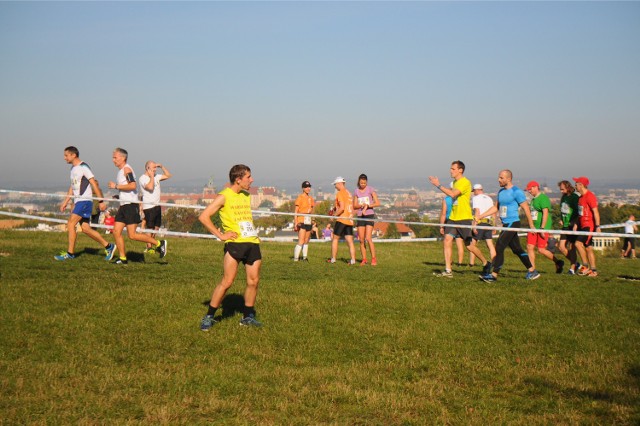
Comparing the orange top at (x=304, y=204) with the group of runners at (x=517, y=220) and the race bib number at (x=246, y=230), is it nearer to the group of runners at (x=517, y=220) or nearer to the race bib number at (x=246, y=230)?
the group of runners at (x=517, y=220)

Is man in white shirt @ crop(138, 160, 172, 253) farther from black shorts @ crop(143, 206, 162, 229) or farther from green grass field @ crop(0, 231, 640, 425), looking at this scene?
green grass field @ crop(0, 231, 640, 425)

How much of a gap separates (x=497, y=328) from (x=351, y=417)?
13.1 ft

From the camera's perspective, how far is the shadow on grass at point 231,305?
380 inches

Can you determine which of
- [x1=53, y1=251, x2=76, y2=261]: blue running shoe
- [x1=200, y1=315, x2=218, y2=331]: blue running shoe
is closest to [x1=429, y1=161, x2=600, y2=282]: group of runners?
[x1=200, y1=315, x2=218, y2=331]: blue running shoe

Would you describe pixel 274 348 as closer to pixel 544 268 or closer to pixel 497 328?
pixel 497 328

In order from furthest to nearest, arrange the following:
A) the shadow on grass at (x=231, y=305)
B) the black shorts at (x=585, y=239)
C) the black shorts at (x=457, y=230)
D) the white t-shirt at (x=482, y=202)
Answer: the white t-shirt at (x=482, y=202), the black shorts at (x=585, y=239), the black shorts at (x=457, y=230), the shadow on grass at (x=231, y=305)

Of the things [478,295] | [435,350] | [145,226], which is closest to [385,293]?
[478,295]

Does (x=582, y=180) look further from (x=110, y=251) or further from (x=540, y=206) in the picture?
(x=110, y=251)

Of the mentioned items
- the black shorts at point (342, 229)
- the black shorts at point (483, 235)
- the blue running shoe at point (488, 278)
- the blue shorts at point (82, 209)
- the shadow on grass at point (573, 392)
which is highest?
the blue shorts at point (82, 209)

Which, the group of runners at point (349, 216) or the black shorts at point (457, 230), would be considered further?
the black shorts at point (457, 230)

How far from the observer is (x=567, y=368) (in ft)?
24.9

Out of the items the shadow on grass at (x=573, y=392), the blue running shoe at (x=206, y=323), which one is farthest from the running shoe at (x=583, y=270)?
the blue running shoe at (x=206, y=323)

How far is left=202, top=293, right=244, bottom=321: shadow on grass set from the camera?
966cm

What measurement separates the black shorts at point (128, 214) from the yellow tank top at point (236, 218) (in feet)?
19.7
